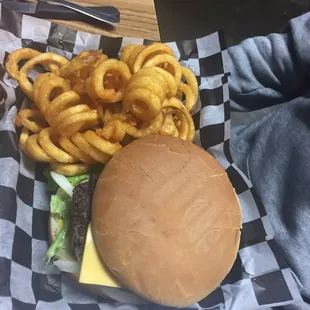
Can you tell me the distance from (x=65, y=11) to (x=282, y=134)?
2.32 feet

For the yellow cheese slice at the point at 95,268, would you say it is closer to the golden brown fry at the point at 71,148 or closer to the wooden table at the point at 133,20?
the golden brown fry at the point at 71,148

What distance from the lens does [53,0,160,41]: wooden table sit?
1409 mm

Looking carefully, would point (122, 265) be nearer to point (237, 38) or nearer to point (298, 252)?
point (298, 252)

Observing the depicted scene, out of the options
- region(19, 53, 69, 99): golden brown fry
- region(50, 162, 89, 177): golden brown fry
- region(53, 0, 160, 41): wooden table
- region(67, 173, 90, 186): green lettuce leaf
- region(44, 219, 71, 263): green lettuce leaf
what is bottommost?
region(44, 219, 71, 263): green lettuce leaf

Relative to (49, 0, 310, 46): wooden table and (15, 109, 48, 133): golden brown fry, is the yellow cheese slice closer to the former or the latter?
(15, 109, 48, 133): golden brown fry

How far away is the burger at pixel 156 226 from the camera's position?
3.37ft

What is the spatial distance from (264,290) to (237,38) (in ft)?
4.74

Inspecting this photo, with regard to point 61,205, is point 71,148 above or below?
above

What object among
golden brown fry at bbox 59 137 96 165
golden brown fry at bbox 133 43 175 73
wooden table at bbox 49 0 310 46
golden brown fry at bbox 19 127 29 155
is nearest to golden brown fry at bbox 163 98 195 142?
golden brown fry at bbox 133 43 175 73

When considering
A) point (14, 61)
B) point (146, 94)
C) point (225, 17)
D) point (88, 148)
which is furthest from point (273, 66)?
point (225, 17)

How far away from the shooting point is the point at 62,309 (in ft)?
3.71

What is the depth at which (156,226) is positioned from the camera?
103cm

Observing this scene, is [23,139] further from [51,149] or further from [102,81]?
[102,81]

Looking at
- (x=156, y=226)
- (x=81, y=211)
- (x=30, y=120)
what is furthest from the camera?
(x=30, y=120)
